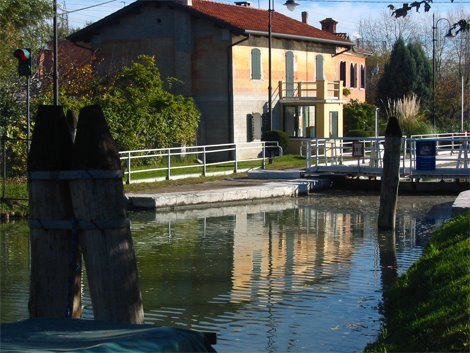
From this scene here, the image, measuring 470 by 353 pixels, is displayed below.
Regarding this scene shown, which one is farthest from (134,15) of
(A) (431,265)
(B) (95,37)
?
(A) (431,265)

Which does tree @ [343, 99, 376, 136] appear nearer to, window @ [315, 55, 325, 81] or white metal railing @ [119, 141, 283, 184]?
window @ [315, 55, 325, 81]

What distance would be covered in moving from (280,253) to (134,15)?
91.7 ft

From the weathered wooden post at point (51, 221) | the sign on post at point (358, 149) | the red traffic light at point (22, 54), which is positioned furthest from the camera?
the sign on post at point (358, 149)

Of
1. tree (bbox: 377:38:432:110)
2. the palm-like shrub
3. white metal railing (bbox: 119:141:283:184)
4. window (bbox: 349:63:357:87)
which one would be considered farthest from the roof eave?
tree (bbox: 377:38:432:110)

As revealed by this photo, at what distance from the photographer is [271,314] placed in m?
12.9

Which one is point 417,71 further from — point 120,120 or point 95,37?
point 120,120

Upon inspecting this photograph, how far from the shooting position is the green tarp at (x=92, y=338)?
5262 millimetres

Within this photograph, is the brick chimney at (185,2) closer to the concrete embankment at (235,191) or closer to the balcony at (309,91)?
the balcony at (309,91)

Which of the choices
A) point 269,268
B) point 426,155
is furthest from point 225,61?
point 269,268

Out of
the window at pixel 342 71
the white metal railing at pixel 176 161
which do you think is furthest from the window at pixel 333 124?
the window at pixel 342 71

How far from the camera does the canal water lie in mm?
12086

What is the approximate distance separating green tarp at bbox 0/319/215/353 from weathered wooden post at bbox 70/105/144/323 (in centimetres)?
62

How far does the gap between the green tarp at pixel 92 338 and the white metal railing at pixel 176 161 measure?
22565 millimetres

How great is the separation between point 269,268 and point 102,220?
10521mm
